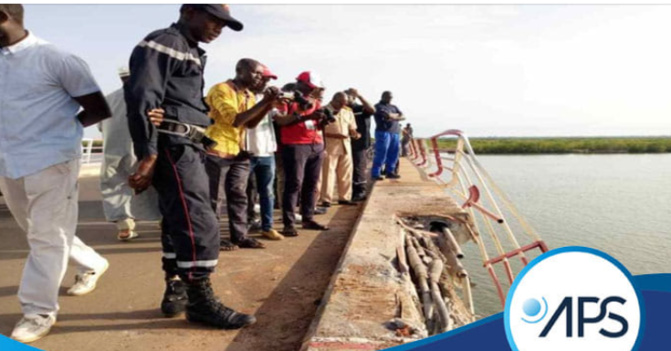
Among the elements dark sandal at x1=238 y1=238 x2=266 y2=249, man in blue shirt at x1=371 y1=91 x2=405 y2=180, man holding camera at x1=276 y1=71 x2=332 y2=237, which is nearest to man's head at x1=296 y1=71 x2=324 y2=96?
man holding camera at x1=276 y1=71 x2=332 y2=237

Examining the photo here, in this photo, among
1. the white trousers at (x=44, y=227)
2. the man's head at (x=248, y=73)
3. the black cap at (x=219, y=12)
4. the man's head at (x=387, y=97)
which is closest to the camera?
the white trousers at (x=44, y=227)

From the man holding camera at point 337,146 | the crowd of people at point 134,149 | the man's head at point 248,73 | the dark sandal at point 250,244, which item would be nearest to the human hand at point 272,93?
the man's head at point 248,73

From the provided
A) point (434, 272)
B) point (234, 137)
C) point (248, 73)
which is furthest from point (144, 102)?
point (434, 272)

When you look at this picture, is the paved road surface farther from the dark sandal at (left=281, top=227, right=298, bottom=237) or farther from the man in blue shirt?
the man in blue shirt

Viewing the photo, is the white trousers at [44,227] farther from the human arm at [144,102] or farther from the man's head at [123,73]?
the man's head at [123,73]

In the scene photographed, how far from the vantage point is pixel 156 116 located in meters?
2.35

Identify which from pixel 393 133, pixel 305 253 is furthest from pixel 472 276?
pixel 305 253

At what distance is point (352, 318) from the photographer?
2193mm

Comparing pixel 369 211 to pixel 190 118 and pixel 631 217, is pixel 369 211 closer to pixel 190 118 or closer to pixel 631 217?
pixel 190 118

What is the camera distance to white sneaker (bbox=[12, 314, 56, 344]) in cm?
230

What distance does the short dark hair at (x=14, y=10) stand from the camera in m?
2.35

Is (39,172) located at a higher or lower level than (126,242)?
higher

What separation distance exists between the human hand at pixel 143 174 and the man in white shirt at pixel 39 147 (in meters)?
0.44

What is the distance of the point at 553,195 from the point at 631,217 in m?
4.10
